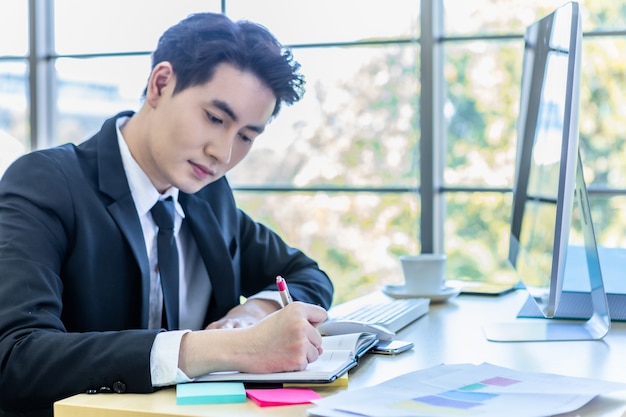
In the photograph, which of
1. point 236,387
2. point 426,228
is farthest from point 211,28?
point 426,228

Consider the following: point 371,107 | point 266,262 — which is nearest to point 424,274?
point 266,262

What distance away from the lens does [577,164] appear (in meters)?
1.57

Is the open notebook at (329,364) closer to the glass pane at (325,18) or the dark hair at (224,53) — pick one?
the dark hair at (224,53)

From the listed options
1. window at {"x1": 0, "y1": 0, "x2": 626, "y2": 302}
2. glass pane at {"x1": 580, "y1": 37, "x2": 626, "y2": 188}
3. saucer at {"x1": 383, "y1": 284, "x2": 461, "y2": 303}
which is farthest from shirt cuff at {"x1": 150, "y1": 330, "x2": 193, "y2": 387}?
glass pane at {"x1": 580, "y1": 37, "x2": 626, "y2": 188}

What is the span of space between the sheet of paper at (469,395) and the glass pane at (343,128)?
95.1 inches

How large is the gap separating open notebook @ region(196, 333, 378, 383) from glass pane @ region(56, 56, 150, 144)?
2.70 m

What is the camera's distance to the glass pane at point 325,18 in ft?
11.8

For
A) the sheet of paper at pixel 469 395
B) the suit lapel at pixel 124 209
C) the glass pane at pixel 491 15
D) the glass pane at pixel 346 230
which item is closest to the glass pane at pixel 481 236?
the glass pane at pixel 346 230

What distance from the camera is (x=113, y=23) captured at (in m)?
3.99

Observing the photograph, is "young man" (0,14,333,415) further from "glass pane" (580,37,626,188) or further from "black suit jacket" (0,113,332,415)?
"glass pane" (580,37,626,188)

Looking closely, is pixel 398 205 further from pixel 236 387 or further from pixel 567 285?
pixel 236 387

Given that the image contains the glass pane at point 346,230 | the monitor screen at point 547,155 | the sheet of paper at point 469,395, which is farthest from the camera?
the glass pane at point 346,230

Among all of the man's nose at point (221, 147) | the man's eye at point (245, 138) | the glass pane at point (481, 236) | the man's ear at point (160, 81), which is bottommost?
the glass pane at point (481, 236)

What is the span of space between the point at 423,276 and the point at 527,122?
17.3 inches
